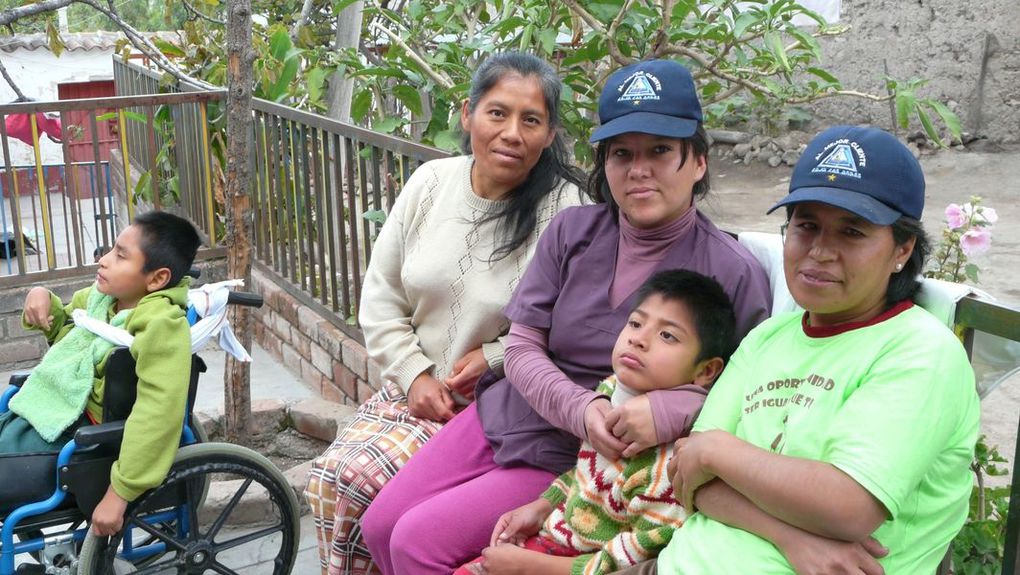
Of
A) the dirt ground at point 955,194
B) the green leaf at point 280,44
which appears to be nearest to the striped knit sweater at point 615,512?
the dirt ground at point 955,194

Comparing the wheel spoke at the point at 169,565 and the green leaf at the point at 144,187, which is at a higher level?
the green leaf at the point at 144,187

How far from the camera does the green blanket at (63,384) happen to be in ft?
9.38

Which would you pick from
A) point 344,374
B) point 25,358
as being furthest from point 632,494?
point 25,358

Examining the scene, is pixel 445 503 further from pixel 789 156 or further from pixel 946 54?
pixel 789 156

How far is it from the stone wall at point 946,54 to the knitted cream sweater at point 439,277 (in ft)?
22.0

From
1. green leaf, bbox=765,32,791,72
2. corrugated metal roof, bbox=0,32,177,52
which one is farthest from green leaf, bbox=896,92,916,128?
corrugated metal roof, bbox=0,32,177,52

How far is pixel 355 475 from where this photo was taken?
2.68 metres

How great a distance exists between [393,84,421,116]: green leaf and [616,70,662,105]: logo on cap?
2.07 meters

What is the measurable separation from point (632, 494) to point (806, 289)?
1.82ft

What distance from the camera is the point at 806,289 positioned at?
1.80 metres

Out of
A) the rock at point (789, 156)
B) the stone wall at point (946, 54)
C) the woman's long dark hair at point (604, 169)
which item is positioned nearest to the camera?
the woman's long dark hair at point (604, 169)

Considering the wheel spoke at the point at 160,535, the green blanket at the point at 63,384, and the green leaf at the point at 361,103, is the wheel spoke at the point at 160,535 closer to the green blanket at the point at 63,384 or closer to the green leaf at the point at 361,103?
the green blanket at the point at 63,384

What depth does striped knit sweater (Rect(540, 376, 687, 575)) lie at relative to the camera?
1.98 meters

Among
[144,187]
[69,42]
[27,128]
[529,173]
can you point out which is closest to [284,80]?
[144,187]
